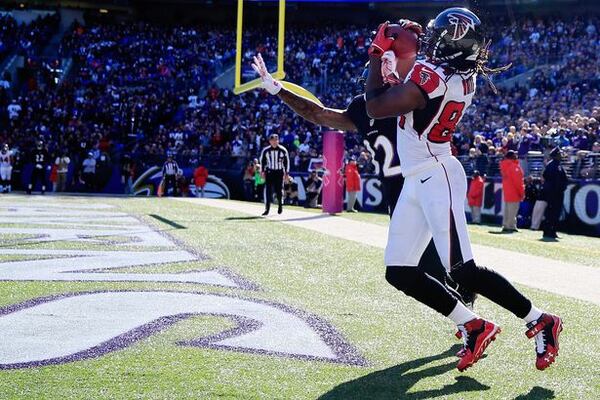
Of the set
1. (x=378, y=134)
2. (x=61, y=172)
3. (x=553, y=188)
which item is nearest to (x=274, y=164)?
(x=553, y=188)

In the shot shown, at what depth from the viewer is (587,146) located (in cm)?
1644

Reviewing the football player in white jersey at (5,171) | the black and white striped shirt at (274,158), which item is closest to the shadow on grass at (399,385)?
the black and white striped shirt at (274,158)

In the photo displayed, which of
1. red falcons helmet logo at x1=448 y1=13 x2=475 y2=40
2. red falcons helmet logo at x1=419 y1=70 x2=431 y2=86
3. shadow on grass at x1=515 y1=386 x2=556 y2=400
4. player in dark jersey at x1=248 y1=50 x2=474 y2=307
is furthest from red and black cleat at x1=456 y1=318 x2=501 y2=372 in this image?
red falcons helmet logo at x1=448 y1=13 x2=475 y2=40

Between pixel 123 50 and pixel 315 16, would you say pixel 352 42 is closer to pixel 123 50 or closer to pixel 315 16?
pixel 315 16

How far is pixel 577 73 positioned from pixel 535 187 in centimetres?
964

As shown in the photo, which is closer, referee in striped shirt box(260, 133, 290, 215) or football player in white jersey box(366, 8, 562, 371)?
football player in white jersey box(366, 8, 562, 371)

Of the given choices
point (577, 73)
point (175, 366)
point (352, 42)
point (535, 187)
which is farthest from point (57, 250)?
point (352, 42)

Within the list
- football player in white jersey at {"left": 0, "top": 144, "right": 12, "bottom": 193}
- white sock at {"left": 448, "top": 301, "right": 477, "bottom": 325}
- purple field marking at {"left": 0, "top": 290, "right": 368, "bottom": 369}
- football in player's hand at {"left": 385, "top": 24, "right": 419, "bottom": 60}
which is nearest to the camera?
purple field marking at {"left": 0, "top": 290, "right": 368, "bottom": 369}

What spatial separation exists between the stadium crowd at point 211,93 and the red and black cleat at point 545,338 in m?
15.8

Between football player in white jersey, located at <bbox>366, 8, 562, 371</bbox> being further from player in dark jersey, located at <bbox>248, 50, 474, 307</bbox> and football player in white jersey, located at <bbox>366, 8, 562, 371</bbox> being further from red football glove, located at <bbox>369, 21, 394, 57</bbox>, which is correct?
player in dark jersey, located at <bbox>248, 50, 474, 307</bbox>

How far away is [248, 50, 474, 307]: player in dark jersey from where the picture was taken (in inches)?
199

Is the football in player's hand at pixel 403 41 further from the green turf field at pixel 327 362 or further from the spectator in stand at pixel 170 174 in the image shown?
the spectator in stand at pixel 170 174

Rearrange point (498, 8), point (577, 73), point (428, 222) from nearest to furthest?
1. point (428, 222)
2. point (577, 73)
3. point (498, 8)

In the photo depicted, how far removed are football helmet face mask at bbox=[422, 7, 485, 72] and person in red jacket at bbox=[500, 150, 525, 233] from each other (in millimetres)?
10942
